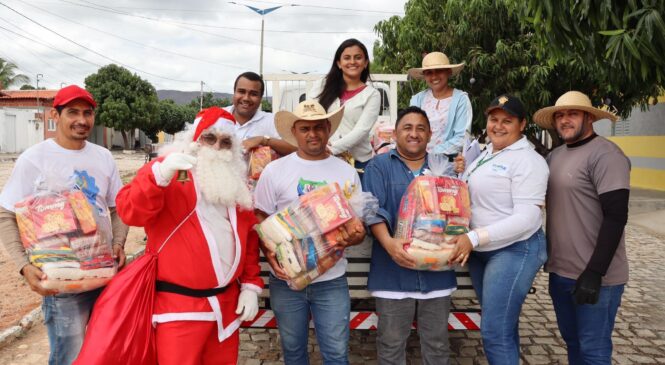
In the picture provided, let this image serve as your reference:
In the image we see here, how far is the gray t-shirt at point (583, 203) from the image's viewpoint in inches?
110

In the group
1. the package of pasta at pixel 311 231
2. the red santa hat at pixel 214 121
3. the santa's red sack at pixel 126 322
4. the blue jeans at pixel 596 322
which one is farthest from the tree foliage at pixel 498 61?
the santa's red sack at pixel 126 322

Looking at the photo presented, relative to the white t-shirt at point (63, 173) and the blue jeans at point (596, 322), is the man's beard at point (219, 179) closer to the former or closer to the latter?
the white t-shirt at point (63, 173)

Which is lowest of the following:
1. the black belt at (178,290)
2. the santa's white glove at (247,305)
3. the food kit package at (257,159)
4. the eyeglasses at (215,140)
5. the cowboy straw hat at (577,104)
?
the santa's white glove at (247,305)

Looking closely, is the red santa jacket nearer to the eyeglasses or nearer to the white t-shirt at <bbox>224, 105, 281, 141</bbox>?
the eyeglasses

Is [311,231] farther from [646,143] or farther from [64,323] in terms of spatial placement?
[646,143]

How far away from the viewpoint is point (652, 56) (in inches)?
100

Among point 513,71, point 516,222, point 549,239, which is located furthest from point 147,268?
point 513,71

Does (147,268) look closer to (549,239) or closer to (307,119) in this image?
(307,119)

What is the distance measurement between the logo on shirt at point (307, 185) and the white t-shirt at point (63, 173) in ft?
3.71

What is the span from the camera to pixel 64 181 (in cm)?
264

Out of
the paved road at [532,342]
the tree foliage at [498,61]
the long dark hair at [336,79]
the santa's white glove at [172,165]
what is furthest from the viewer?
the tree foliage at [498,61]

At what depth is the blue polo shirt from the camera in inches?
109

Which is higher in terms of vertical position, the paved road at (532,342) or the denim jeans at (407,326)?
the denim jeans at (407,326)

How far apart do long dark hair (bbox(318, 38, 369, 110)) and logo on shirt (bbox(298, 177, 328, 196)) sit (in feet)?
3.56
